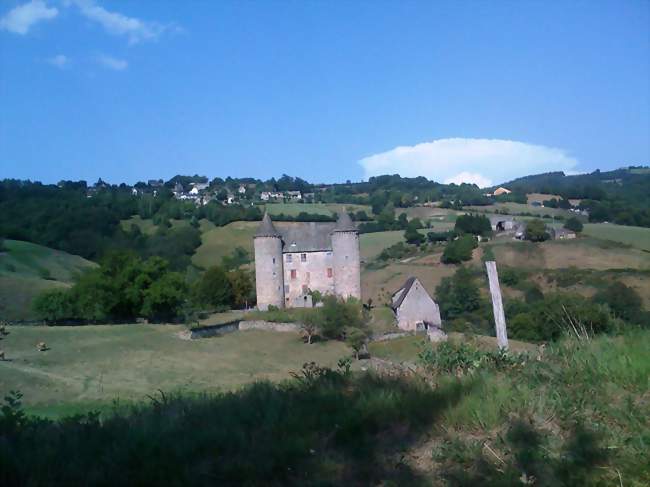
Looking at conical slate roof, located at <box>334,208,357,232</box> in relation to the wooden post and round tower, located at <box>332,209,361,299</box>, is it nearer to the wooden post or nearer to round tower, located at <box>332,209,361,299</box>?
round tower, located at <box>332,209,361,299</box>

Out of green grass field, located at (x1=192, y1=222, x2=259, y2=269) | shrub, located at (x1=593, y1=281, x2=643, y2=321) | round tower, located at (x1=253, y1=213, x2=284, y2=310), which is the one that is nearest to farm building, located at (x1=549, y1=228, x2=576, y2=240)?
shrub, located at (x1=593, y1=281, x2=643, y2=321)

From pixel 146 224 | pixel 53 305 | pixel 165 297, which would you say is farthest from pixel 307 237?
pixel 146 224

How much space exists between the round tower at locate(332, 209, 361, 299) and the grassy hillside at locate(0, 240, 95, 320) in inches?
1174

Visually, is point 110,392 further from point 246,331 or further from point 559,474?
point 246,331

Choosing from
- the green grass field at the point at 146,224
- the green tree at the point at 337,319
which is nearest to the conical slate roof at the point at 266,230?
the green tree at the point at 337,319

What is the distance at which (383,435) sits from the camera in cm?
551

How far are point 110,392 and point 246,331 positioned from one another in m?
29.0

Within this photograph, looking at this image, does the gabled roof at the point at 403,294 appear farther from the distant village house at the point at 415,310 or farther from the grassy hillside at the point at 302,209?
the grassy hillside at the point at 302,209

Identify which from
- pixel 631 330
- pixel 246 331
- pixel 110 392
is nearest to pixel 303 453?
pixel 631 330

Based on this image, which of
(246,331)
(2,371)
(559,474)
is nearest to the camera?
(559,474)

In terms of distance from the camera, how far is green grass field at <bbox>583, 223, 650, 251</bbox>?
262ft

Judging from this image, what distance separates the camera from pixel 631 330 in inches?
307

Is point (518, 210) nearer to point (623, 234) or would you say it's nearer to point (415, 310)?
point (623, 234)

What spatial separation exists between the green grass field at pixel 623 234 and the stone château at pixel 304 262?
137 ft
